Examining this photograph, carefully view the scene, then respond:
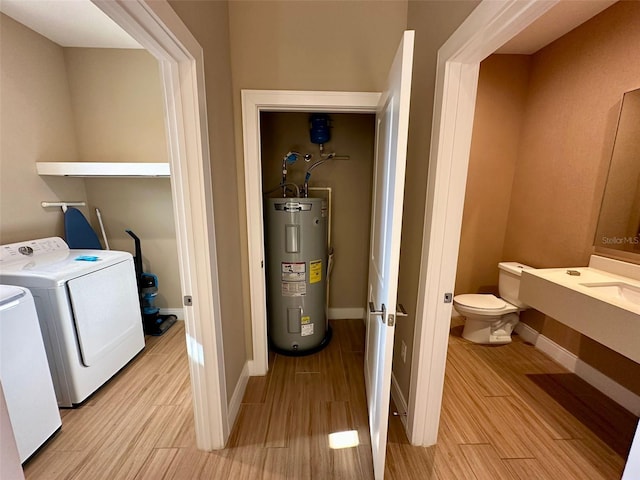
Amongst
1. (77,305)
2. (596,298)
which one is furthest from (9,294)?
(596,298)

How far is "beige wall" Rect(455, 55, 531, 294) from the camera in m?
2.38

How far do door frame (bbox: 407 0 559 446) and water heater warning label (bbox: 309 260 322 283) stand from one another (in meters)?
0.95

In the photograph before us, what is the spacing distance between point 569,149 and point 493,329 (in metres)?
1.59

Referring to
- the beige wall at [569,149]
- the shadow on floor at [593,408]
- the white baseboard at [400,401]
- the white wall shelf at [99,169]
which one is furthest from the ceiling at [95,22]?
the white baseboard at [400,401]

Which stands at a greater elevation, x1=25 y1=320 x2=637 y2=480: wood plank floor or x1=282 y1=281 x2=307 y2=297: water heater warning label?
x1=282 y1=281 x2=307 y2=297: water heater warning label

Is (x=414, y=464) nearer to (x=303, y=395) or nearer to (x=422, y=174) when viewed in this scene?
(x=303, y=395)

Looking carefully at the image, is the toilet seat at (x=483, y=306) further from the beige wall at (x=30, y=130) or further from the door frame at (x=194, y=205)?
the beige wall at (x=30, y=130)

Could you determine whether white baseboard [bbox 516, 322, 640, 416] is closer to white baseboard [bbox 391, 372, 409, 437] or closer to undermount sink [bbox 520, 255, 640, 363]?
undermount sink [bbox 520, 255, 640, 363]

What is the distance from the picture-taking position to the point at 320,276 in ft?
7.22

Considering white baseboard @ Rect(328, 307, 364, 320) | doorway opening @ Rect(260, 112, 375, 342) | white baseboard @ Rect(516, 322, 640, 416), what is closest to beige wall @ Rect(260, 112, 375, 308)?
doorway opening @ Rect(260, 112, 375, 342)

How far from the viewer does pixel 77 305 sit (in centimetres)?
164

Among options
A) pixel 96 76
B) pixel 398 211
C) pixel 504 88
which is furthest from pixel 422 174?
pixel 96 76

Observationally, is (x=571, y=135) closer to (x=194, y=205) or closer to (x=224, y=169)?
(x=224, y=169)

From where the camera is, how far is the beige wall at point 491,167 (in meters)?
2.38
